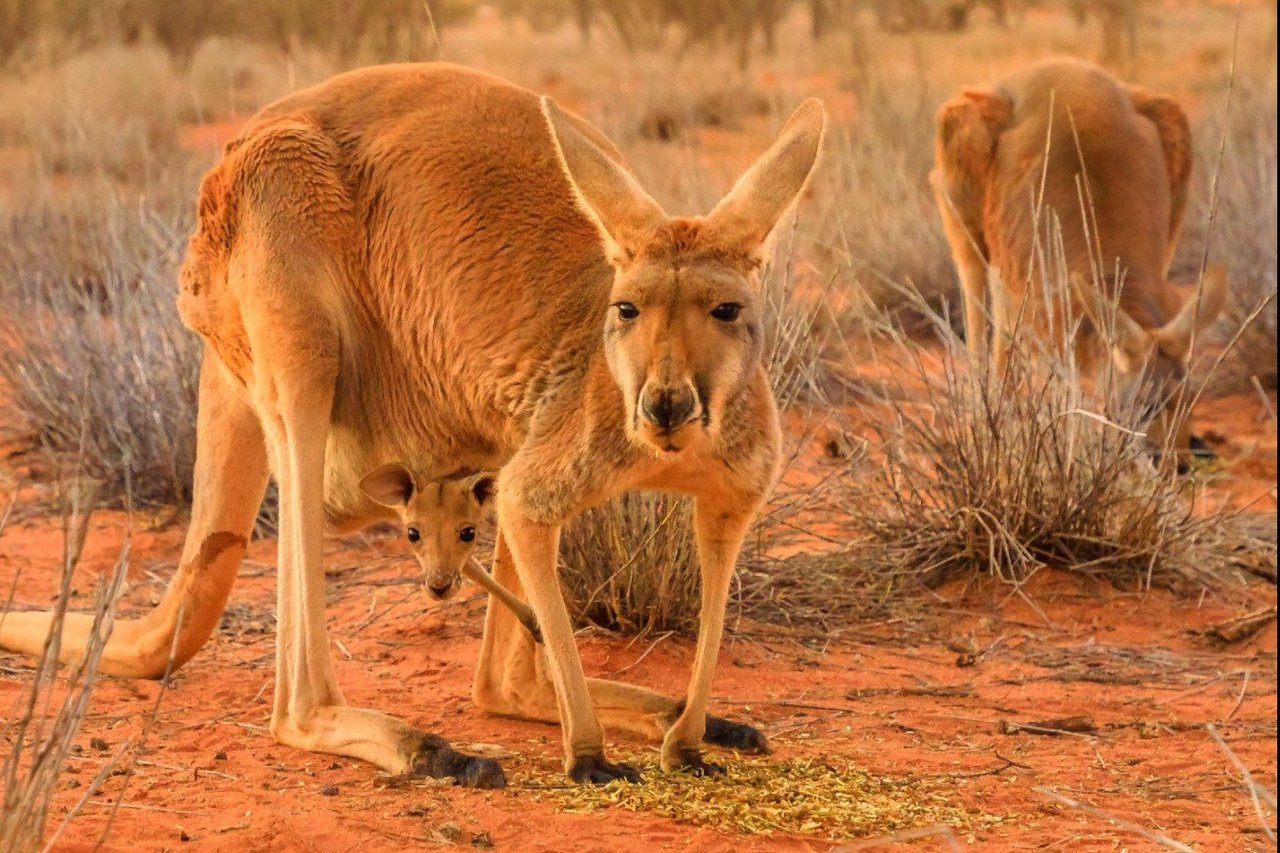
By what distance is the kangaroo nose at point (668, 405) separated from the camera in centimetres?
349

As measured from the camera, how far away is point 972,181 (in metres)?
8.80

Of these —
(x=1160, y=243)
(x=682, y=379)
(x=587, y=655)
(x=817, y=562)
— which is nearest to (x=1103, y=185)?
(x=1160, y=243)

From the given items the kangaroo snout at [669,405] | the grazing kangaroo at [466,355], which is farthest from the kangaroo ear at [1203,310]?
the kangaroo snout at [669,405]

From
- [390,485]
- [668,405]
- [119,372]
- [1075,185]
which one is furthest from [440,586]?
[1075,185]

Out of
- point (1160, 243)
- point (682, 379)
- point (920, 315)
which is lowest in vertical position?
point (920, 315)

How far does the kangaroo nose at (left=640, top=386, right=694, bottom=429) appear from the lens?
11.4ft

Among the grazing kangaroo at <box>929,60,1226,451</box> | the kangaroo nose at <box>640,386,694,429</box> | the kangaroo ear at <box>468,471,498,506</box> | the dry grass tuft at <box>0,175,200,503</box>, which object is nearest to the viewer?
the kangaroo nose at <box>640,386,694,429</box>

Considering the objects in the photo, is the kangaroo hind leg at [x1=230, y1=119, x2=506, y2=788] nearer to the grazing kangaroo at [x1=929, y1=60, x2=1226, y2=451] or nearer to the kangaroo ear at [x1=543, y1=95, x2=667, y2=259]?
the kangaroo ear at [x1=543, y1=95, x2=667, y2=259]

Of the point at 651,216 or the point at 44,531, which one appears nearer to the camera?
the point at 651,216

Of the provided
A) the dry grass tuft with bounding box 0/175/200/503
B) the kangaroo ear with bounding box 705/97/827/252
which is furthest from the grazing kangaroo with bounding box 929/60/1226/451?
the kangaroo ear with bounding box 705/97/827/252

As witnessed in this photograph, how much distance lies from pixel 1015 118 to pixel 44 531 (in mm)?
4992

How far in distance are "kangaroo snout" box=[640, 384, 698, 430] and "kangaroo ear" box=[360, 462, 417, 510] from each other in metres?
1.29

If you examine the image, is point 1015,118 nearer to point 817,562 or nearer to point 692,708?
point 817,562

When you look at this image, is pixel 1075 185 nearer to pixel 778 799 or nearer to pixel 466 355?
pixel 466 355
